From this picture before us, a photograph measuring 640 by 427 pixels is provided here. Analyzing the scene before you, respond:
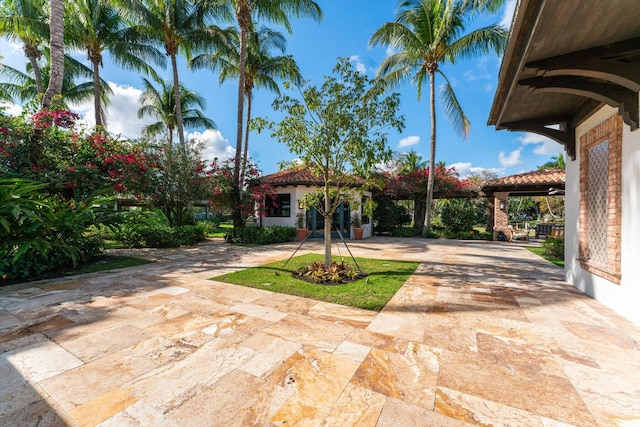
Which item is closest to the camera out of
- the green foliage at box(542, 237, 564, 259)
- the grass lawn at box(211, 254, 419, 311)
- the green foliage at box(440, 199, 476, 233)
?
the grass lawn at box(211, 254, 419, 311)

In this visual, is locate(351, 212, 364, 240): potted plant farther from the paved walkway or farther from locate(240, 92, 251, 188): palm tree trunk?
the paved walkway

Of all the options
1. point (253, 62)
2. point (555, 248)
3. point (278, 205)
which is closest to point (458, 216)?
point (555, 248)

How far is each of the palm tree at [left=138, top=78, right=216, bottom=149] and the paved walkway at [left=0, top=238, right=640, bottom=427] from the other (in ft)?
60.4

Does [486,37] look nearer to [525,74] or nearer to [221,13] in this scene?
[525,74]

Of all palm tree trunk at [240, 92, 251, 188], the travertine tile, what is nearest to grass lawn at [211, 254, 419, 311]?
the travertine tile

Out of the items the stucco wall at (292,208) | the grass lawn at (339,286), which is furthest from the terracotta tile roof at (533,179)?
the grass lawn at (339,286)

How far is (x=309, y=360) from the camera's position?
8.19 feet

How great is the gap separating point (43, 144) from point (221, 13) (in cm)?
1029

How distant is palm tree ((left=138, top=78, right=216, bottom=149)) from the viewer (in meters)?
18.9

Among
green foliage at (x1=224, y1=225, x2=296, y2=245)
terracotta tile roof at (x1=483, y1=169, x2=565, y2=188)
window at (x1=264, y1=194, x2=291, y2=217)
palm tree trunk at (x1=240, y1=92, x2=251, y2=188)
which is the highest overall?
palm tree trunk at (x1=240, y1=92, x2=251, y2=188)

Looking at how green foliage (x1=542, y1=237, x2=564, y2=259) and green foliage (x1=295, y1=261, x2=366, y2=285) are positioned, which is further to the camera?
green foliage (x1=542, y1=237, x2=564, y2=259)

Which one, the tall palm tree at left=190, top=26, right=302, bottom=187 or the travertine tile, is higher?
the tall palm tree at left=190, top=26, right=302, bottom=187

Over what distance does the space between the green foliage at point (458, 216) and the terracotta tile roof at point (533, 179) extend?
2.13 metres

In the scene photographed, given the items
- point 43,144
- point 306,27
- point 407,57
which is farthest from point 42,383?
point 407,57
